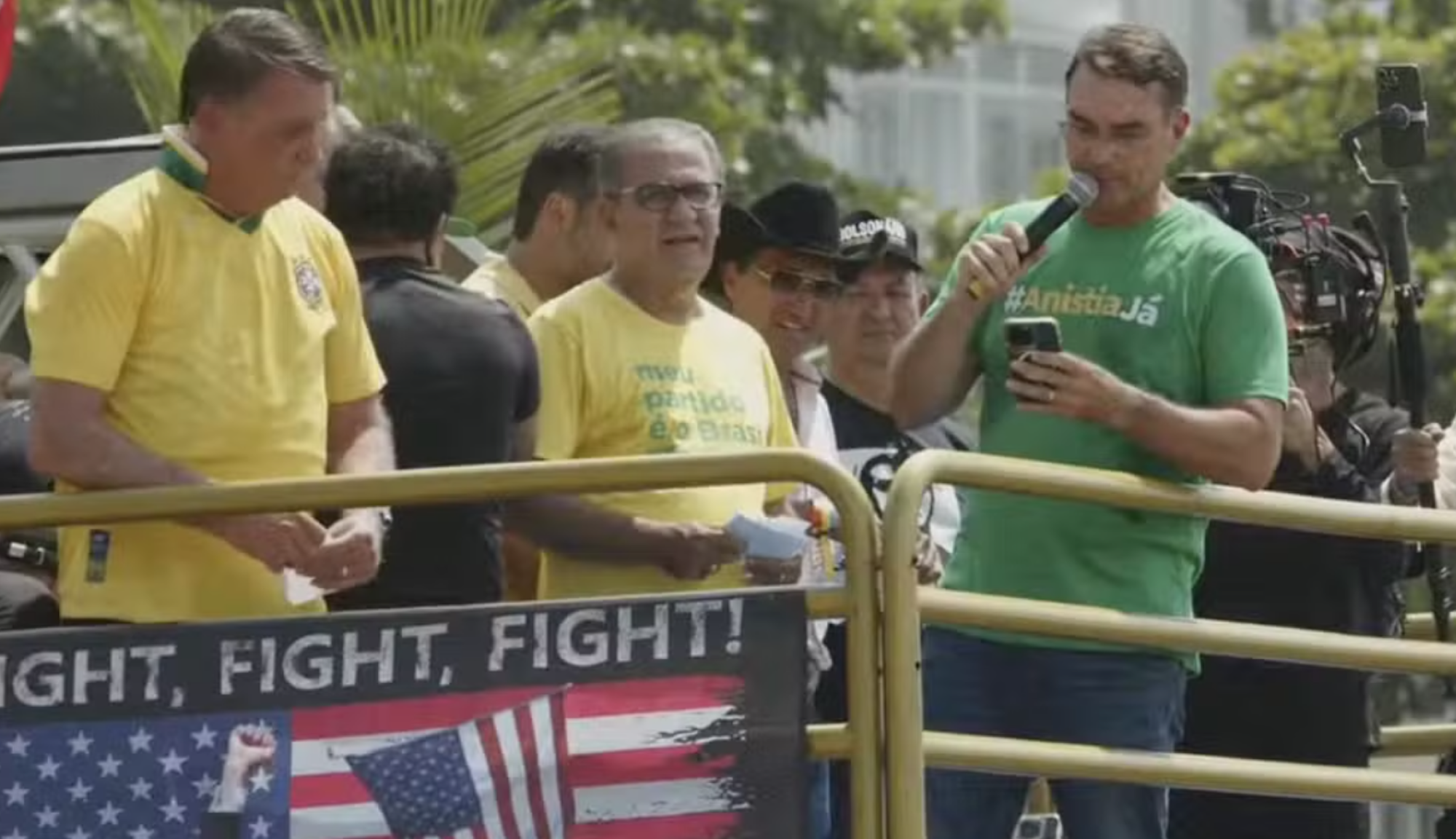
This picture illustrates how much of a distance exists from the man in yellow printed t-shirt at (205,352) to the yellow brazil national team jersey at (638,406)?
65 cm

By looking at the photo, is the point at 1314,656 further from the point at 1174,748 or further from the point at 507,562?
the point at 507,562

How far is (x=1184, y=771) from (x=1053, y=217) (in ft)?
3.34

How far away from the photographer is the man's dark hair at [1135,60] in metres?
6.91

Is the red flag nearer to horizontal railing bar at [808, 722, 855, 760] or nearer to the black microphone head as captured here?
the black microphone head

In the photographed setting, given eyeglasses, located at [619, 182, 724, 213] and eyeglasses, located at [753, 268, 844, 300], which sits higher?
eyeglasses, located at [619, 182, 724, 213]

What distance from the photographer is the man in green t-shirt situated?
22.1ft

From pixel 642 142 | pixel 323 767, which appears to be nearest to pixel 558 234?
pixel 642 142

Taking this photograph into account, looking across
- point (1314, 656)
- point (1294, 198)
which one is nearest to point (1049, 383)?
point (1314, 656)

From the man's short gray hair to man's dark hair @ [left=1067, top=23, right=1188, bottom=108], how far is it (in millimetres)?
803

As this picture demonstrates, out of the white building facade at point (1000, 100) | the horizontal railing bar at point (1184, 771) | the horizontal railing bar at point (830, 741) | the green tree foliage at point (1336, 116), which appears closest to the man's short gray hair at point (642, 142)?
the horizontal railing bar at point (1184, 771)

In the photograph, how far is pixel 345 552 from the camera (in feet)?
20.8

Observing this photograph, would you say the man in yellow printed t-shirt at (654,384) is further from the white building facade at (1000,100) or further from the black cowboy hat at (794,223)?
the white building facade at (1000,100)

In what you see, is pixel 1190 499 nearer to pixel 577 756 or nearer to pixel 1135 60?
pixel 1135 60

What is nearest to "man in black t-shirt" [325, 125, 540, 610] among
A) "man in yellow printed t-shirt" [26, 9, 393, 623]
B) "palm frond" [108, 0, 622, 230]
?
"man in yellow printed t-shirt" [26, 9, 393, 623]
